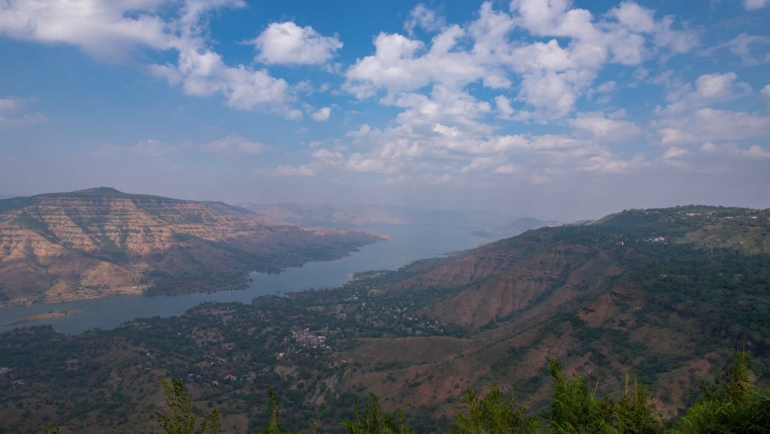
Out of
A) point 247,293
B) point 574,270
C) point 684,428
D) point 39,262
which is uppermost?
point 684,428

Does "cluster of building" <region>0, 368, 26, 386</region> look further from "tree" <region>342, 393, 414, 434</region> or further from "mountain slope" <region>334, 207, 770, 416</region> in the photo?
"tree" <region>342, 393, 414, 434</region>

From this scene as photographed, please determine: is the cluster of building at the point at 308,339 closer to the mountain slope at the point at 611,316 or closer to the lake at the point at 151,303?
the mountain slope at the point at 611,316

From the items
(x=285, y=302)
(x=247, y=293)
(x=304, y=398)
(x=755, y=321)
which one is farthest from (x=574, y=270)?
(x=247, y=293)

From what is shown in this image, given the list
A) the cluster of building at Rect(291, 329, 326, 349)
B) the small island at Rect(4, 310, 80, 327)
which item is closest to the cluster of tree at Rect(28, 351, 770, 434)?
the cluster of building at Rect(291, 329, 326, 349)

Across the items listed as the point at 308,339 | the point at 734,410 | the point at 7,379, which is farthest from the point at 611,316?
the point at 7,379

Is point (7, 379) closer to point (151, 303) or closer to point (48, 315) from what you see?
point (48, 315)

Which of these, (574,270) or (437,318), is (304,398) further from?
(574,270)

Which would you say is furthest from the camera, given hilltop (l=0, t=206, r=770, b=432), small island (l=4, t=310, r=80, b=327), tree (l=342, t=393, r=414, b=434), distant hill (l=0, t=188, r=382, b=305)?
distant hill (l=0, t=188, r=382, b=305)
